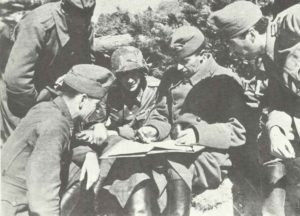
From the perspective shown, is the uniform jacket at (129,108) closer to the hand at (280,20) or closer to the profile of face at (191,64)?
the profile of face at (191,64)

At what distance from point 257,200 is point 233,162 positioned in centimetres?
29

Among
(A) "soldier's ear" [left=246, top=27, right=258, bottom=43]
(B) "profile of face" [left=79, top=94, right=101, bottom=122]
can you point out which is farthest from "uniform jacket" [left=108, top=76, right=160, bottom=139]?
(A) "soldier's ear" [left=246, top=27, right=258, bottom=43]

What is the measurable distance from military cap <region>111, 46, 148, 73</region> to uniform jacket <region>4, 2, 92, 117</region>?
254mm

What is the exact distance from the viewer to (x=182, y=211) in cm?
245

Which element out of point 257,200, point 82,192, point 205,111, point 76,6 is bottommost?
point 257,200

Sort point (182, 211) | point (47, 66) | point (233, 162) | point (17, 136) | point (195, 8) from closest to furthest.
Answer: point (17, 136), point (182, 211), point (47, 66), point (233, 162), point (195, 8)

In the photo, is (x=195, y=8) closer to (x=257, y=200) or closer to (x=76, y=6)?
(x=76, y=6)

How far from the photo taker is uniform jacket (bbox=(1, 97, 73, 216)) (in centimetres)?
198

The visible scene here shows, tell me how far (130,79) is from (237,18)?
2.41 ft

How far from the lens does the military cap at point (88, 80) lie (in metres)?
2.28

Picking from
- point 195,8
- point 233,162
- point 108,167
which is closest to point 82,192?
point 108,167

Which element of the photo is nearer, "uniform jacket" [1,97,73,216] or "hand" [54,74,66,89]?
"uniform jacket" [1,97,73,216]

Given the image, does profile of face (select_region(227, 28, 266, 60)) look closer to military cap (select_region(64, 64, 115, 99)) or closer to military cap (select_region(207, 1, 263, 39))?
military cap (select_region(207, 1, 263, 39))

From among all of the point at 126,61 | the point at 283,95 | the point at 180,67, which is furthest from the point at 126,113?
the point at 283,95
